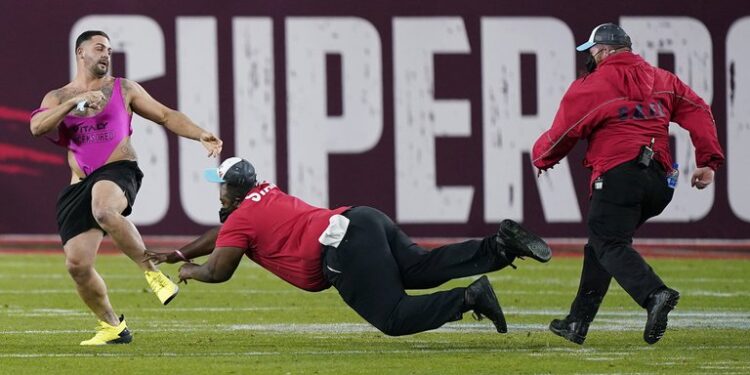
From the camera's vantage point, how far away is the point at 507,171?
19.2 m

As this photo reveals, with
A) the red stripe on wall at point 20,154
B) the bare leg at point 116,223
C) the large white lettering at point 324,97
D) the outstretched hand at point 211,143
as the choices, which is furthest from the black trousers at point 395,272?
the red stripe on wall at point 20,154

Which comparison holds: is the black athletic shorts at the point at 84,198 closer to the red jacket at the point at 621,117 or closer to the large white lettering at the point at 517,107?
the red jacket at the point at 621,117

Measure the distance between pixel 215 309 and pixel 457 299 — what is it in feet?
13.3

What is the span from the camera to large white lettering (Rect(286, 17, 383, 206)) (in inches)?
750

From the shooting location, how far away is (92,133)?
10.4m

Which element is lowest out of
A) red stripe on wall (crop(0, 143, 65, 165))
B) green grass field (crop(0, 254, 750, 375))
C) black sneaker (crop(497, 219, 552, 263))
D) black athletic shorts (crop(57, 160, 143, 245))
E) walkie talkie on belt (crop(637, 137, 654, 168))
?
green grass field (crop(0, 254, 750, 375))

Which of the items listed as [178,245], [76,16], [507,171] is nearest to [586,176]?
[507,171]

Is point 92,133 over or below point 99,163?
over

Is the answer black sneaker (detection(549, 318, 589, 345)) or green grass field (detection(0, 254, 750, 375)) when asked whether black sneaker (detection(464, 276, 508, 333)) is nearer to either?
green grass field (detection(0, 254, 750, 375))

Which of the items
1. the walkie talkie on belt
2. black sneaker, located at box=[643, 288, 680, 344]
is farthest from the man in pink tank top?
black sneaker, located at box=[643, 288, 680, 344]

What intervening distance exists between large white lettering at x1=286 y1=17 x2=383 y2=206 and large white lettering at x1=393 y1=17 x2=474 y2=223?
0.28m

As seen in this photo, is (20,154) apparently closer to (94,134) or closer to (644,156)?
(94,134)

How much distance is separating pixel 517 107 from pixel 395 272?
994 cm

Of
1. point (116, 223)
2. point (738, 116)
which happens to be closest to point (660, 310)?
point (116, 223)
